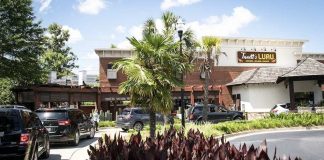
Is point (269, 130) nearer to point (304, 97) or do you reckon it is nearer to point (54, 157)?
point (54, 157)

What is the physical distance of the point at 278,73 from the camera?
4028cm

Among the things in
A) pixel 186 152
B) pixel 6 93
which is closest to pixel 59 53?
pixel 6 93

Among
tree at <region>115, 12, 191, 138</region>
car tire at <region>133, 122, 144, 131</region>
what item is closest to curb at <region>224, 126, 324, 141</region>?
car tire at <region>133, 122, 144, 131</region>

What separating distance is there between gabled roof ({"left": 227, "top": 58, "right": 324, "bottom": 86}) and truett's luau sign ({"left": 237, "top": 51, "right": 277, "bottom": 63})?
1895 millimetres

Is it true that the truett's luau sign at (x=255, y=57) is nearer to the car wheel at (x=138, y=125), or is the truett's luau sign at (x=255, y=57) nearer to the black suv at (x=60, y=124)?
the car wheel at (x=138, y=125)

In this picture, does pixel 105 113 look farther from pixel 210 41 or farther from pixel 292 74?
pixel 292 74

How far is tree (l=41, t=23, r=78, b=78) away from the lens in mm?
53125

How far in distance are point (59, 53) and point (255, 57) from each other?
2475 cm

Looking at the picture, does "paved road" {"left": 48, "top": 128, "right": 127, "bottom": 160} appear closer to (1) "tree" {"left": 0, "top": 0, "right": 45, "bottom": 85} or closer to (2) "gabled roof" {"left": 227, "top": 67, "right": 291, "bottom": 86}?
(1) "tree" {"left": 0, "top": 0, "right": 45, "bottom": 85}

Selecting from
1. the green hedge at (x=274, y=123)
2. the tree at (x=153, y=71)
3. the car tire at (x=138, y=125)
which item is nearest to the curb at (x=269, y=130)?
the green hedge at (x=274, y=123)

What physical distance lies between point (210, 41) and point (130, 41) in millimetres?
17142

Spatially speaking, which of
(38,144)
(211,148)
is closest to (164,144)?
(211,148)

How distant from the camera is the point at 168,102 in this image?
15383 millimetres

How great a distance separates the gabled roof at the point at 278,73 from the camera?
35600mm
